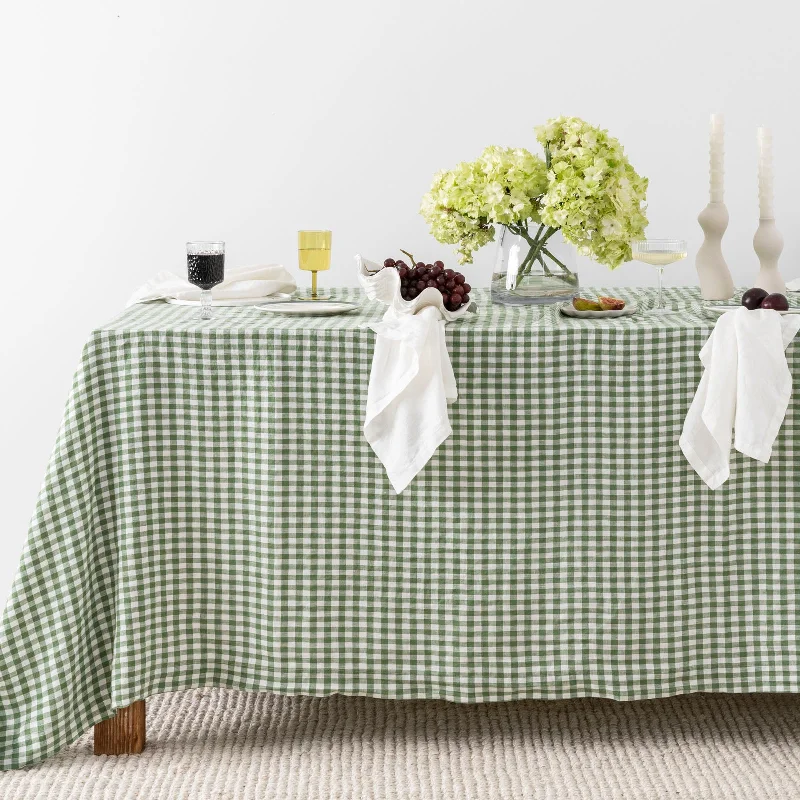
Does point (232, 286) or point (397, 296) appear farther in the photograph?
point (232, 286)

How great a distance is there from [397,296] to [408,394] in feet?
0.61

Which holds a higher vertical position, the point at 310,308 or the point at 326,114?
the point at 326,114

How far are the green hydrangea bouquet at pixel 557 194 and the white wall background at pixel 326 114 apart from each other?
0.57 metres

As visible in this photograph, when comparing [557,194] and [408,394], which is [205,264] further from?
[557,194]

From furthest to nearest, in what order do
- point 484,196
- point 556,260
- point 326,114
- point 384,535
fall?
point 326,114 < point 556,260 < point 484,196 < point 384,535

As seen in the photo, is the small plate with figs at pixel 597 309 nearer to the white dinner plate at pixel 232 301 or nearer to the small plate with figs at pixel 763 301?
the small plate with figs at pixel 763 301

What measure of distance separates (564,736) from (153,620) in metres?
0.78

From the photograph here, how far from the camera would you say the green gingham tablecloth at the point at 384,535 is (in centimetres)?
171

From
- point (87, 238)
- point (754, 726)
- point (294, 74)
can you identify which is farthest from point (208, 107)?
point (754, 726)

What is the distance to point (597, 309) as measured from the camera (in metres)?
1.81

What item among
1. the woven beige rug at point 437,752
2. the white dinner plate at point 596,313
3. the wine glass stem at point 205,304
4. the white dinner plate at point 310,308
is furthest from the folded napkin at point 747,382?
the wine glass stem at point 205,304

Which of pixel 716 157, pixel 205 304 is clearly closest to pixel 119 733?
pixel 205 304

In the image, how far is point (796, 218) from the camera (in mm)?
2451

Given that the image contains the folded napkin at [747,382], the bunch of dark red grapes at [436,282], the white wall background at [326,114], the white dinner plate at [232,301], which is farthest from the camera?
the white wall background at [326,114]
